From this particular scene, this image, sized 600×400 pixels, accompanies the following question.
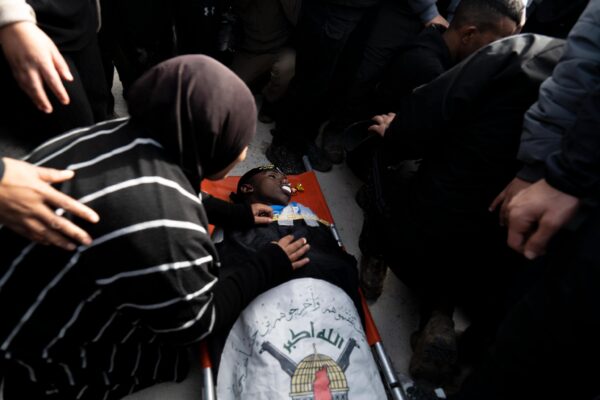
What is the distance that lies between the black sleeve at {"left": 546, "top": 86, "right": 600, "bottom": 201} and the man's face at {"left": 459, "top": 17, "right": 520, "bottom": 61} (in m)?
1.23

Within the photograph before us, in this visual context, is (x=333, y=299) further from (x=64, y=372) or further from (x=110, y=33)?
(x=110, y=33)

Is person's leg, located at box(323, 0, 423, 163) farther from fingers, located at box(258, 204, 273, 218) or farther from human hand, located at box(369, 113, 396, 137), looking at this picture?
fingers, located at box(258, 204, 273, 218)

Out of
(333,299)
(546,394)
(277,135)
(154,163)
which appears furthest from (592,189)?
(277,135)

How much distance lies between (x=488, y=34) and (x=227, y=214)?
5.33 ft

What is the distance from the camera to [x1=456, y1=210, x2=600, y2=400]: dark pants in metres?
0.89

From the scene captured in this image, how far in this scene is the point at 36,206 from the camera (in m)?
0.93

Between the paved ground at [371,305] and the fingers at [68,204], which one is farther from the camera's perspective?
the paved ground at [371,305]

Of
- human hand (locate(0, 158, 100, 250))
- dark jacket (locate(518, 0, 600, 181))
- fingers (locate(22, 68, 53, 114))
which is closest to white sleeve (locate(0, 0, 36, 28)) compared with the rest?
fingers (locate(22, 68, 53, 114))

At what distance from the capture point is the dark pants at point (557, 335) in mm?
888

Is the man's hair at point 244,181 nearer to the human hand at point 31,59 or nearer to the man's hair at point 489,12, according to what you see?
the human hand at point 31,59

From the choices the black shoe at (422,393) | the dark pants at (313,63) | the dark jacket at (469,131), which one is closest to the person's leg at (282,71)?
the dark pants at (313,63)

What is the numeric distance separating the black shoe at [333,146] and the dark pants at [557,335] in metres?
2.02

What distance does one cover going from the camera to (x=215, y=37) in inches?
111

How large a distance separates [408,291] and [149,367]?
138cm
